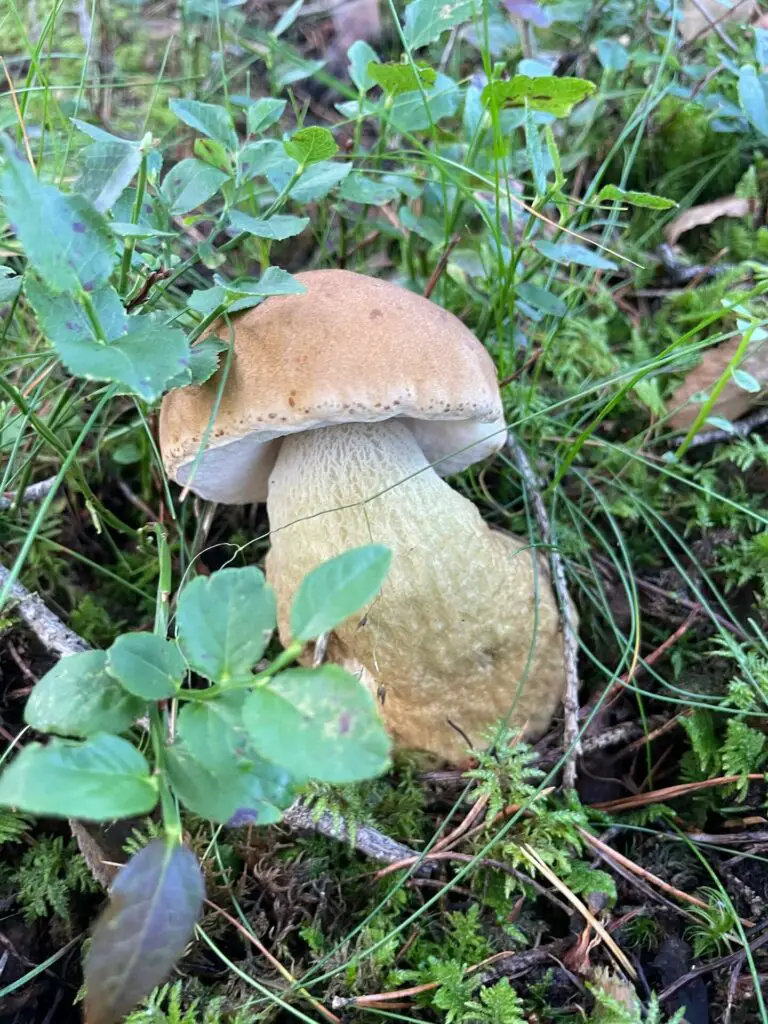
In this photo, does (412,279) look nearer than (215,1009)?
No

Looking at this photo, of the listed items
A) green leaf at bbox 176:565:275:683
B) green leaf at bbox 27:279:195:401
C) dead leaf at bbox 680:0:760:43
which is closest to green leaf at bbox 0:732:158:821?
green leaf at bbox 176:565:275:683

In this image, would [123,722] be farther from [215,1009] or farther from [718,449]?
[718,449]

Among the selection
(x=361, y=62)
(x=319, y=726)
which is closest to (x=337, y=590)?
(x=319, y=726)

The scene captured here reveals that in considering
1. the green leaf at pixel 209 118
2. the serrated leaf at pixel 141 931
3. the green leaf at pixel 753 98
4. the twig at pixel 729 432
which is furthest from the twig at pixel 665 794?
the green leaf at pixel 209 118

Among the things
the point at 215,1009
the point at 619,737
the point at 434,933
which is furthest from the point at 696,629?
the point at 215,1009

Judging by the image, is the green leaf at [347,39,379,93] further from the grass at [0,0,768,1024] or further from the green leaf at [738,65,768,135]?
the green leaf at [738,65,768,135]

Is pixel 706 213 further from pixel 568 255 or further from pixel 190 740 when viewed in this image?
pixel 190 740

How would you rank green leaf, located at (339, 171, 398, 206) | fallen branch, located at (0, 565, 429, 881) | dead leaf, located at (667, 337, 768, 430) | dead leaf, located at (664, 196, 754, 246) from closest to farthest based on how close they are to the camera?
fallen branch, located at (0, 565, 429, 881) → green leaf, located at (339, 171, 398, 206) → dead leaf, located at (667, 337, 768, 430) → dead leaf, located at (664, 196, 754, 246)

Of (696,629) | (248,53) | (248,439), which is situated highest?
(248,53)

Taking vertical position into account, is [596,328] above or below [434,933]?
above
